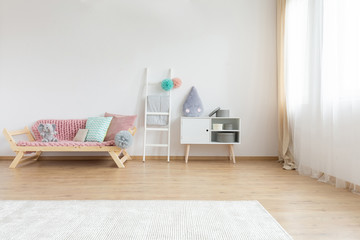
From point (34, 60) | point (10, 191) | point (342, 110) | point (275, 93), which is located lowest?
point (10, 191)

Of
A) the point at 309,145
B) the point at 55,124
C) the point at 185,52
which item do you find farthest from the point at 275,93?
the point at 55,124

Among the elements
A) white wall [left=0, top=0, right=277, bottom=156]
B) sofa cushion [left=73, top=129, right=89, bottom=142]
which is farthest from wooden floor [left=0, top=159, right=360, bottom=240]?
white wall [left=0, top=0, right=277, bottom=156]

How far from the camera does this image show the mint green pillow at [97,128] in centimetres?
331

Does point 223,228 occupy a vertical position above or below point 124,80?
below

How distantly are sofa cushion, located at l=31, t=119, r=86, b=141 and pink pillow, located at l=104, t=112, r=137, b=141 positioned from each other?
421 mm

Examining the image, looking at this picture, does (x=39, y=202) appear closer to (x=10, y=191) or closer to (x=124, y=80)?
(x=10, y=191)

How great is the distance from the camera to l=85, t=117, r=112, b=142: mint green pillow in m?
3.31

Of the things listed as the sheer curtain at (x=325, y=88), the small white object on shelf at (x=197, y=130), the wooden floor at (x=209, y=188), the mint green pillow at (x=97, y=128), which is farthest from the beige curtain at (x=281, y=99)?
the mint green pillow at (x=97, y=128)

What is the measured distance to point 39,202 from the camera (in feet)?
5.66

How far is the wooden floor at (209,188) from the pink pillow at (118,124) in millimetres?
418

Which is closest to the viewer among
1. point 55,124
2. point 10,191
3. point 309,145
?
point 10,191

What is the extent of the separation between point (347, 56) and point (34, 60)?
12.7ft

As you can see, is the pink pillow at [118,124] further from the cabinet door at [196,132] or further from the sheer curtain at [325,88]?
the sheer curtain at [325,88]

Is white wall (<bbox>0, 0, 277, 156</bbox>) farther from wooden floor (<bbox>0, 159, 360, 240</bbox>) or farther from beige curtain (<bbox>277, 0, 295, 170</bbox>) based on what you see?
wooden floor (<bbox>0, 159, 360, 240</bbox>)
